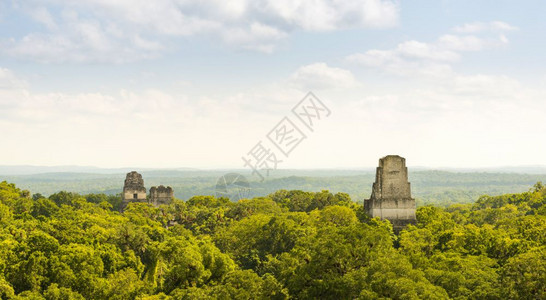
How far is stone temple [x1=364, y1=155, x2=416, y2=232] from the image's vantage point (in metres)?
49.5

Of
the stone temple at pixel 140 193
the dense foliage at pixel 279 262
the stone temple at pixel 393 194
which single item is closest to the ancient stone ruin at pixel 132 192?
the stone temple at pixel 140 193

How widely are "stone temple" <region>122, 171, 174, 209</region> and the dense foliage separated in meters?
26.2

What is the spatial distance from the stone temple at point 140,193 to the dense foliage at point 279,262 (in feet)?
86.0

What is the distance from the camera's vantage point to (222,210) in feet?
210

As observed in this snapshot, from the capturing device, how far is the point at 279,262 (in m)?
39.7

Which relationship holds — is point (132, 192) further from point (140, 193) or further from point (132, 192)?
point (140, 193)

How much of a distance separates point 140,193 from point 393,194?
42.7 meters

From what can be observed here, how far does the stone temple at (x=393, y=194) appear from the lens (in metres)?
49.5

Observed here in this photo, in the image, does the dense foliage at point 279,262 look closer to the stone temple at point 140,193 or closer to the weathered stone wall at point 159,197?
the weathered stone wall at point 159,197

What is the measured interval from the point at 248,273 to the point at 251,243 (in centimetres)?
1715

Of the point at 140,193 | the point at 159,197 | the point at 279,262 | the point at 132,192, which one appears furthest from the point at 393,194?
the point at 132,192

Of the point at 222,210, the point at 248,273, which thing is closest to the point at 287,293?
the point at 248,273

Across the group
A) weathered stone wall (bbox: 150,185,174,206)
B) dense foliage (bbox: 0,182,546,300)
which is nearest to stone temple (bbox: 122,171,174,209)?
weathered stone wall (bbox: 150,185,174,206)

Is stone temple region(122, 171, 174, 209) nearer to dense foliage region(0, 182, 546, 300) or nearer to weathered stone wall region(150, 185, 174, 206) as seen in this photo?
weathered stone wall region(150, 185, 174, 206)
